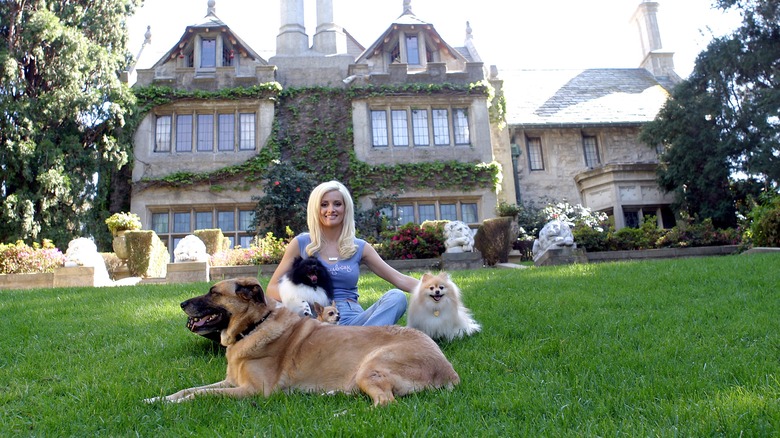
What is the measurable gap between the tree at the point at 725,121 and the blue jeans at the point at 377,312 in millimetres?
16158

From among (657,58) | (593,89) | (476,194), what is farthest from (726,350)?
(657,58)

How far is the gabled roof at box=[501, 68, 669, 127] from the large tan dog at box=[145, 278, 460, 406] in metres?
18.6

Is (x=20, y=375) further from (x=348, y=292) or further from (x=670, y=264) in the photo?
(x=670, y=264)

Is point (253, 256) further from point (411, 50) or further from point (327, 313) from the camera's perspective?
point (411, 50)

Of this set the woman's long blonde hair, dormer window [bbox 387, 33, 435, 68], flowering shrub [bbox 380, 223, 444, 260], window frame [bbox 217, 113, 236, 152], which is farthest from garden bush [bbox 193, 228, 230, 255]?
dormer window [bbox 387, 33, 435, 68]

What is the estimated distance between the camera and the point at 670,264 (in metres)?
9.02

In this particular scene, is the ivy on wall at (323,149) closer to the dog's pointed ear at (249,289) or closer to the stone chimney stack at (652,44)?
the stone chimney stack at (652,44)

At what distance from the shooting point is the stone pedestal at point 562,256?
474 inches

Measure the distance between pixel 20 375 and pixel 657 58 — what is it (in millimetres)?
29220

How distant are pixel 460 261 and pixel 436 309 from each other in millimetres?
7367

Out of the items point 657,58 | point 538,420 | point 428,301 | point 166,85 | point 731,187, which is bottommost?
point 538,420

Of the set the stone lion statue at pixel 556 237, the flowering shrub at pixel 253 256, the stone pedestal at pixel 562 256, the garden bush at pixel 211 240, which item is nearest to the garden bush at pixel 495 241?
the stone lion statue at pixel 556 237

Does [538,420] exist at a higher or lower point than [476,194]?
lower

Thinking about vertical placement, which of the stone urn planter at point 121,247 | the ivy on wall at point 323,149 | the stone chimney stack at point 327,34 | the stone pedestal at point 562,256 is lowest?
the stone pedestal at point 562,256
